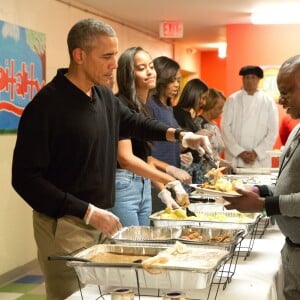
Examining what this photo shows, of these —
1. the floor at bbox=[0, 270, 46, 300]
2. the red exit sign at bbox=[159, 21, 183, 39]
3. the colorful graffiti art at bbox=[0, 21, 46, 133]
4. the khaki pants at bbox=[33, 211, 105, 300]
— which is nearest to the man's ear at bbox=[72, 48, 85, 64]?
the khaki pants at bbox=[33, 211, 105, 300]

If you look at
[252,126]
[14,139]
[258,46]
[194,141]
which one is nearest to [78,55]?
[194,141]

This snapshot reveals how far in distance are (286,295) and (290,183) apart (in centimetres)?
36

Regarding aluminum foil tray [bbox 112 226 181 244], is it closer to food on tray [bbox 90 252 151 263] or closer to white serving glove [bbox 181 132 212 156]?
food on tray [bbox 90 252 151 263]

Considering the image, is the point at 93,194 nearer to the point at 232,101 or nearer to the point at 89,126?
the point at 89,126

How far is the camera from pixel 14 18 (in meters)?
4.03

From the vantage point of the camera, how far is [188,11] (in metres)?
6.00

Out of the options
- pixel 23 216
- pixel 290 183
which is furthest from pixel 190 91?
pixel 290 183


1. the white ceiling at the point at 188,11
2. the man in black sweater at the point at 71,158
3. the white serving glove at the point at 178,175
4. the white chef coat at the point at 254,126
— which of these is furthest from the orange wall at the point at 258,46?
the man in black sweater at the point at 71,158

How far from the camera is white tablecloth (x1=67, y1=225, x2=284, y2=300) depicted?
4.81 ft

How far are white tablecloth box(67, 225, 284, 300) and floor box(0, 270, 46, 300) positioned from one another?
184cm

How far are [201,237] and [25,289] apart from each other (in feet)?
7.46

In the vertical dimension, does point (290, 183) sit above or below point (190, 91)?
below

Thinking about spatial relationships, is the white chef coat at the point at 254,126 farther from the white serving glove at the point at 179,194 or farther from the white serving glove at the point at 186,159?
the white serving glove at the point at 179,194

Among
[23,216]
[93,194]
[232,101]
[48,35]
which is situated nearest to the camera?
[93,194]
